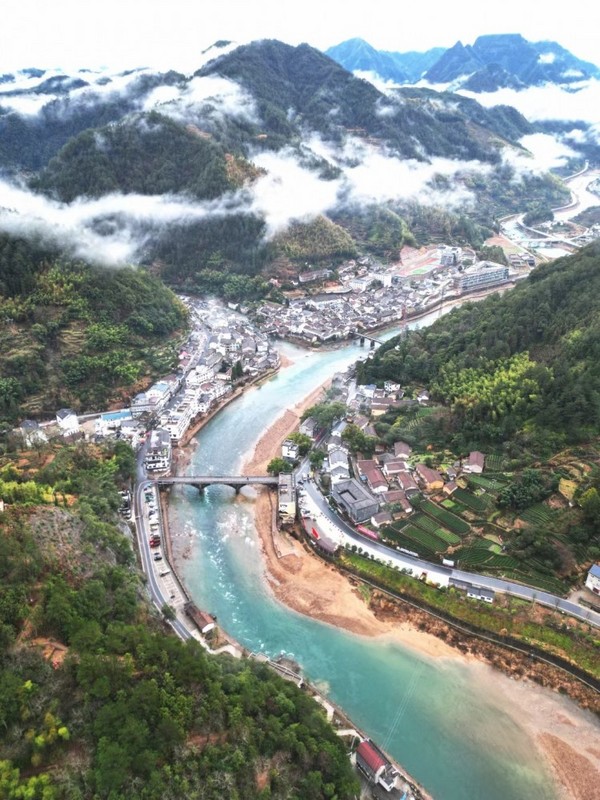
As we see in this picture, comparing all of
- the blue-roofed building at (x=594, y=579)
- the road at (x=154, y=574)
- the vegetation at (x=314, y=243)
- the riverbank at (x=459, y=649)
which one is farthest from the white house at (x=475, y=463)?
the vegetation at (x=314, y=243)

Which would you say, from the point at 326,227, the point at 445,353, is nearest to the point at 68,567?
the point at 445,353

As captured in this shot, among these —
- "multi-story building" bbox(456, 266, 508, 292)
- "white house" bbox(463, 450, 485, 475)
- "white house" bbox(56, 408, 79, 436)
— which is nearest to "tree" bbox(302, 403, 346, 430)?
"white house" bbox(463, 450, 485, 475)

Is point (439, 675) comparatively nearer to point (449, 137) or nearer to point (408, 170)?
point (408, 170)

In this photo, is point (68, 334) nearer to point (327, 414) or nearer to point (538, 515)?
point (327, 414)

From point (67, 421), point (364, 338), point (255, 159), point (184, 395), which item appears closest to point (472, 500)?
point (184, 395)

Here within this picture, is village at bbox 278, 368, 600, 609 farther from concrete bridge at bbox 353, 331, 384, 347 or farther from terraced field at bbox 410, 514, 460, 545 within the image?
concrete bridge at bbox 353, 331, 384, 347

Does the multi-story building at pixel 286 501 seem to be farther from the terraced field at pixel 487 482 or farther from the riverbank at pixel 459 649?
the terraced field at pixel 487 482
